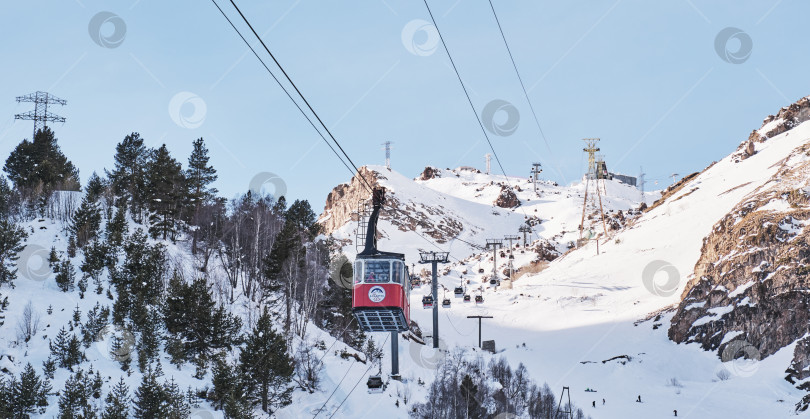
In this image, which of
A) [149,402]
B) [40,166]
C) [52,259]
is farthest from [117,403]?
[40,166]

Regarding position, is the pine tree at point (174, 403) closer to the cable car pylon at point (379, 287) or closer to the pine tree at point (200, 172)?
the cable car pylon at point (379, 287)

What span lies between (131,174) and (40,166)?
43.9 ft

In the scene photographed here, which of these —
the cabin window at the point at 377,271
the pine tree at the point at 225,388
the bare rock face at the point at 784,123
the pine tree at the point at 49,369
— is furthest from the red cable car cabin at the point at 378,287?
the bare rock face at the point at 784,123

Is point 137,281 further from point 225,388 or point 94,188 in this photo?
point 94,188

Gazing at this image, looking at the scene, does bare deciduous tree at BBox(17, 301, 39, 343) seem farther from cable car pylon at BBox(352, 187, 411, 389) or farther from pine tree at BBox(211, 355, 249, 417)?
cable car pylon at BBox(352, 187, 411, 389)

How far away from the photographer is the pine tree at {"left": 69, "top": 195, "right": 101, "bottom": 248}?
60.0 meters

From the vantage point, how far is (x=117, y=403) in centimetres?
3684

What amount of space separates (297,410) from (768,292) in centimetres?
4621

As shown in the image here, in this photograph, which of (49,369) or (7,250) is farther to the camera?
(7,250)

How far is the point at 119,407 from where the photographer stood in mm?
36688

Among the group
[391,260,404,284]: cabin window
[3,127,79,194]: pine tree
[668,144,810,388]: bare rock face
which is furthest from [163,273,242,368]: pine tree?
[668,144,810,388]: bare rock face

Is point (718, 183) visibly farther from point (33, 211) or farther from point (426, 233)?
point (33, 211)

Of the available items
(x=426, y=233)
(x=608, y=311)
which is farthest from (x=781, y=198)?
(x=426, y=233)

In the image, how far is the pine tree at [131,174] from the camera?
76250 millimetres
